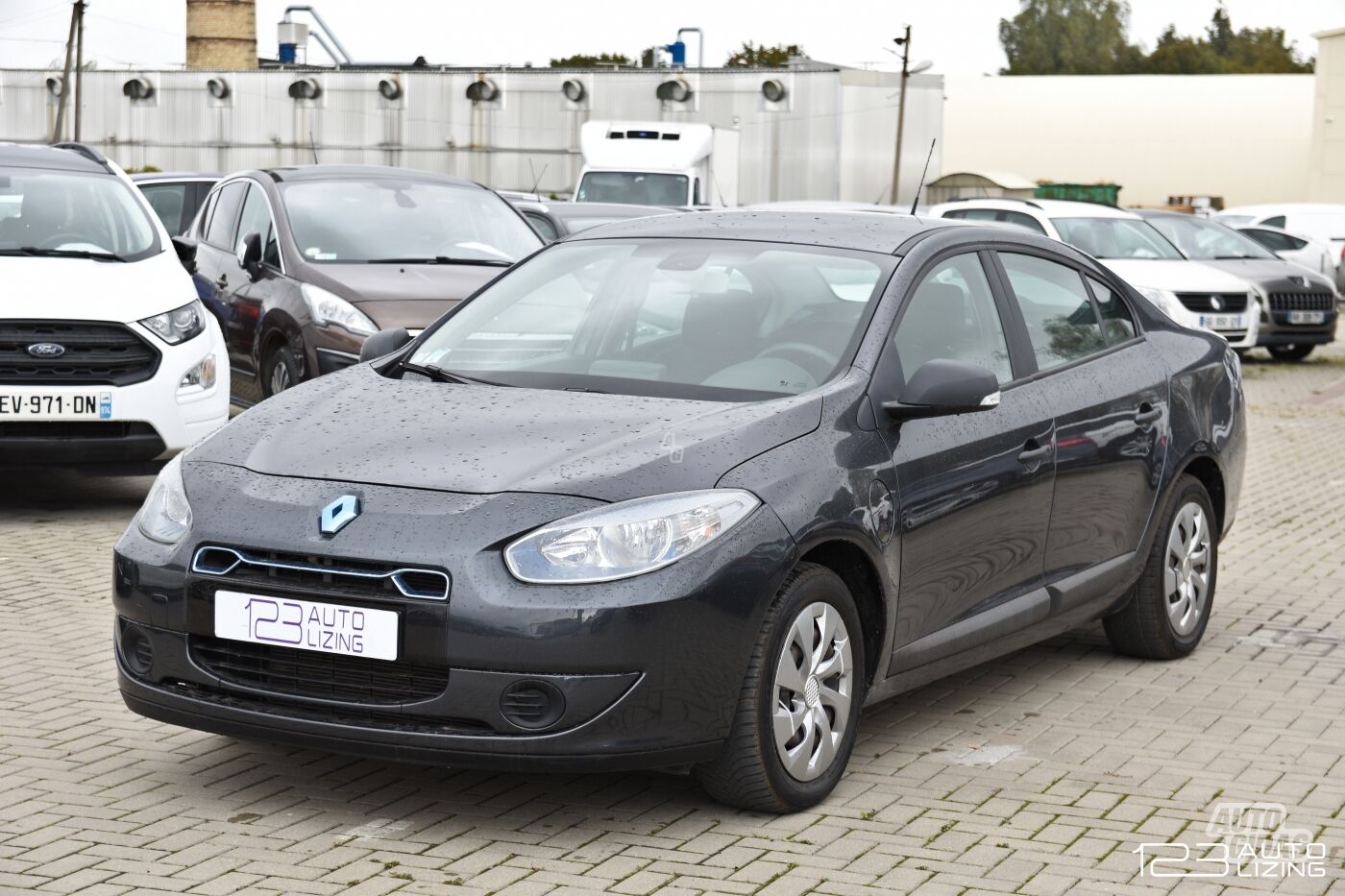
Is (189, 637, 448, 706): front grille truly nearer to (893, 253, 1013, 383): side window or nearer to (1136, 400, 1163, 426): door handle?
(893, 253, 1013, 383): side window

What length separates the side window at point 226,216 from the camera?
1220 cm

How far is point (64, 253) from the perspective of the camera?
947cm

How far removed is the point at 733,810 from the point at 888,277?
1628 mm

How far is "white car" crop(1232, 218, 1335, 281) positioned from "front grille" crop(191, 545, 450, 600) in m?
27.0

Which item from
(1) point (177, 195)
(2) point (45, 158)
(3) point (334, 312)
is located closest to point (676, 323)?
(3) point (334, 312)

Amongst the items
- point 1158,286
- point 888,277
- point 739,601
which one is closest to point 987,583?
point 888,277

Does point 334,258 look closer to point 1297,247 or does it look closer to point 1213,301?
point 1213,301

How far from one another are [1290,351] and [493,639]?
65.2 feet

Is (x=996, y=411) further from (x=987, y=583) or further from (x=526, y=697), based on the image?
(x=526, y=697)

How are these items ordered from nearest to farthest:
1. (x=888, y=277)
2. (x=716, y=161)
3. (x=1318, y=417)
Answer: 1. (x=888, y=277)
2. (x=1318, y=417)
3. (x=716, y=161)

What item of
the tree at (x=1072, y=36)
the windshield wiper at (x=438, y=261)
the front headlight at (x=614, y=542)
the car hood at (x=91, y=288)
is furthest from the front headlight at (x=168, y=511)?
the tree at (x=1072, y=36)

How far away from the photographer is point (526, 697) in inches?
170

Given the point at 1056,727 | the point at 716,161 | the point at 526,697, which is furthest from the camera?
the point at 716,161

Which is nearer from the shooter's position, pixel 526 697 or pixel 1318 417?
pixel 526 697
